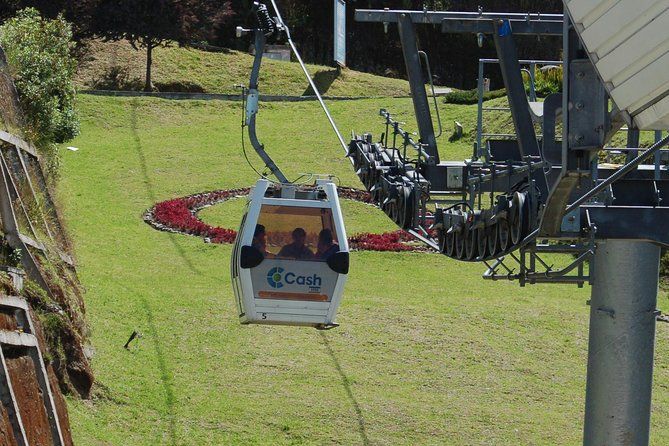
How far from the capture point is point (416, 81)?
70.2 feet

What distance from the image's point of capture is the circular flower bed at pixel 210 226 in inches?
1267

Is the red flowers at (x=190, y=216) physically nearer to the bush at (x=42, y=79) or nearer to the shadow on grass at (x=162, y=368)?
the bush at (x=42, y=79)

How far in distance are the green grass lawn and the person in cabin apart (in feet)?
12.3

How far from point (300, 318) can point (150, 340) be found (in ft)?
20.9

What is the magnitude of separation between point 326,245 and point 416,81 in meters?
3.90

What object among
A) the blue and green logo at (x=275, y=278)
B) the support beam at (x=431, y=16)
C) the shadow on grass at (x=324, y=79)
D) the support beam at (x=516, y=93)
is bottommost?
the blue and green logo at (x=275, y=278)

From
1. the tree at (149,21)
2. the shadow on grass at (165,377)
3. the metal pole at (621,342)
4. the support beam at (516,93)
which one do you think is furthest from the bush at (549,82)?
the metal pole at (621,342)

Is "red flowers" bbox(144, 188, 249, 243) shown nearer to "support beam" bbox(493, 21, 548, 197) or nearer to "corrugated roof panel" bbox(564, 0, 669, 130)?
"support beam" bbox(493, 21, 548, 197)

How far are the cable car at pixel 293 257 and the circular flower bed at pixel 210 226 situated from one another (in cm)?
1293

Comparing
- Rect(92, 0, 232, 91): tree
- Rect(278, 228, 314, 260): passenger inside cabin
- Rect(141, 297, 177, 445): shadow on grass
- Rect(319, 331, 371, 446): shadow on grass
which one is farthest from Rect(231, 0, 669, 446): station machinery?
Rect(92, 0, 232, 91): tree

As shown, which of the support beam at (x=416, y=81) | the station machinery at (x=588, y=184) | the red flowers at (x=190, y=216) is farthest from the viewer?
the red flowers at (x=190, y=216)

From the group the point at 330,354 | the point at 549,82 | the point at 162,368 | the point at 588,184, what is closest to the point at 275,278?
the point at 588,184

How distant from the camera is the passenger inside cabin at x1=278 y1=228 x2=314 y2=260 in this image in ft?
61.5

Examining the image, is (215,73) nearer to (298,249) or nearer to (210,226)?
(210,226)
